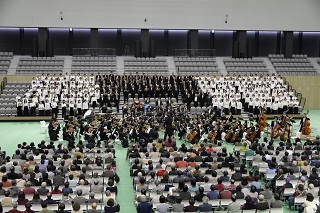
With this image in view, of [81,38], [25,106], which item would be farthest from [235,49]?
[25,106]

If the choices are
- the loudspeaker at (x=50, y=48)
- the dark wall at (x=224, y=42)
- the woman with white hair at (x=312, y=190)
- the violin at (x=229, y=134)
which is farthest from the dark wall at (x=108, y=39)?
the woman with white hair at (x=312, y=190)

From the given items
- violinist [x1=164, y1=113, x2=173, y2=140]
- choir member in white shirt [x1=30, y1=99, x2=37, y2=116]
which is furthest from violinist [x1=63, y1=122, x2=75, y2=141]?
choir member in white shirt [x1=30, y1=99, x2=37, y2=116]

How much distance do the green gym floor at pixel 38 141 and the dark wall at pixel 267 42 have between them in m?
10.8

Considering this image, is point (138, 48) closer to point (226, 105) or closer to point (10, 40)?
point (10, 40)

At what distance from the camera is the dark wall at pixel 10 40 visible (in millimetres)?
43719

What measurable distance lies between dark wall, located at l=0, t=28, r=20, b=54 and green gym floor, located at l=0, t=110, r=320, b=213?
14.8 m

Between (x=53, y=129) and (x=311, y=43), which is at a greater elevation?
(x=311, y=43)

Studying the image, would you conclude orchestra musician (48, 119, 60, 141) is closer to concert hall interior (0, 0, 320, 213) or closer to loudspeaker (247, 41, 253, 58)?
concert hall interior (0, 0, 320, 213)

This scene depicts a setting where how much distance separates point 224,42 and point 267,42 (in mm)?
4324

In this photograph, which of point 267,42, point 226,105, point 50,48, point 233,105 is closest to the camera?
point 226,105

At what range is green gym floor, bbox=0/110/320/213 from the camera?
55.2 feet

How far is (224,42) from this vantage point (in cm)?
4622

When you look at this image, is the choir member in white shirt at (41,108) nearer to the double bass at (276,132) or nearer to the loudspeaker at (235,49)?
the double bass at (276,132)

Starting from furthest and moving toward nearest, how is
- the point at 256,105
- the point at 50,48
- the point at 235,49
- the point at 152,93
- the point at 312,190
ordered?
the point at 235,49
the point at 50,48
the point at 152,93
the point at 256,105
the point at 312,190
